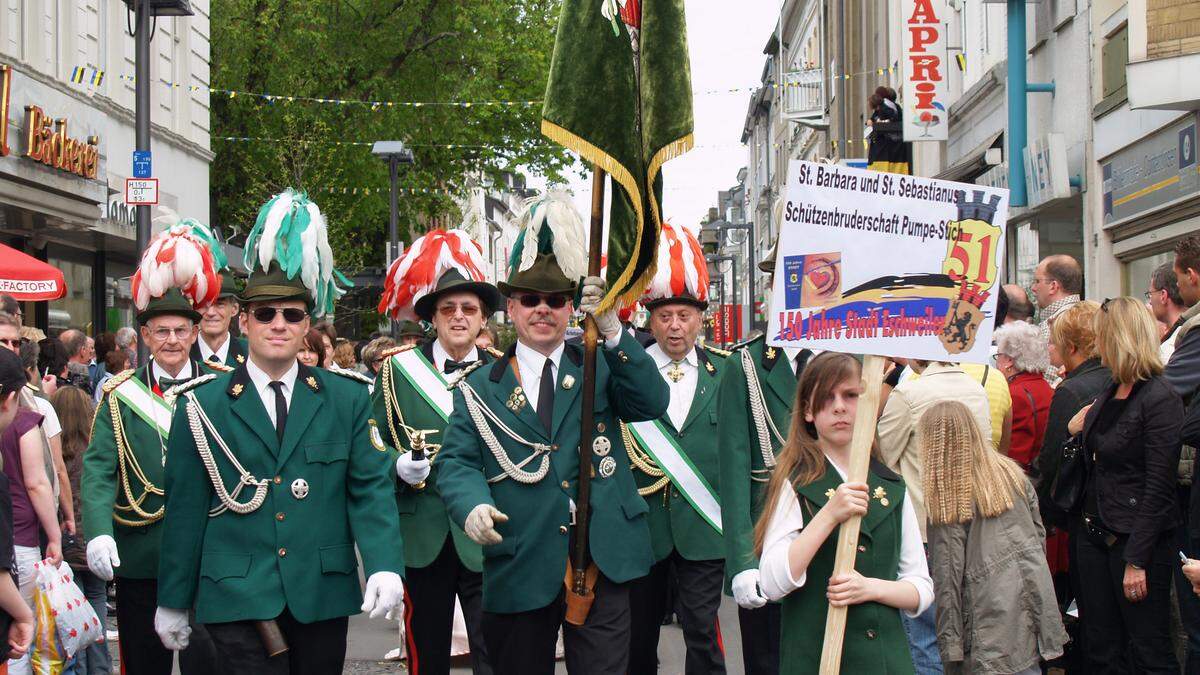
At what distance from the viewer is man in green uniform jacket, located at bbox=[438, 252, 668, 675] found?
17.6 ft

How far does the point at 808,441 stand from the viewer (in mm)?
4832

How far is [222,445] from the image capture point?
205 inches

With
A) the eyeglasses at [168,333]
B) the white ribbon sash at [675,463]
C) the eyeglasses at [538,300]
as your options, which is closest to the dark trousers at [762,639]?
the white ribbon sash at [675,463]

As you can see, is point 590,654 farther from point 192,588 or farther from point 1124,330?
point 1124,330

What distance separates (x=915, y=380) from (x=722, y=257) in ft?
108

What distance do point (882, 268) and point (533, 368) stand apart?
4.73 ft

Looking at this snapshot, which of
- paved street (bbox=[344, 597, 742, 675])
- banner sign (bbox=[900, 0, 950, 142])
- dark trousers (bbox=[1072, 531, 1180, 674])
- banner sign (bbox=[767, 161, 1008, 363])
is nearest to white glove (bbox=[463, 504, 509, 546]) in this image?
banner sign (bbox=[767, 161, 1008, 363])

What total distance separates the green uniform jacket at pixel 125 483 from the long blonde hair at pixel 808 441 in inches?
113

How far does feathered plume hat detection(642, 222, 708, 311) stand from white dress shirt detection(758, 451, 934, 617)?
9.02ft

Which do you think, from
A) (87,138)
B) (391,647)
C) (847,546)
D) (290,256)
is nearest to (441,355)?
(290,256)

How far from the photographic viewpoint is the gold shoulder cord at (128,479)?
21.2ft

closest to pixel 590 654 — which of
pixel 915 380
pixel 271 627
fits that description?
pixel 271 627

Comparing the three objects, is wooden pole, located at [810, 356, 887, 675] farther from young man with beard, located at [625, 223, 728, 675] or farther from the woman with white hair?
the woman with white hair

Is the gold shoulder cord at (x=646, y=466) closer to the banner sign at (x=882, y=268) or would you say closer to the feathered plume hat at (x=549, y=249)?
the feathered plume hat at (x=549, y=249)
